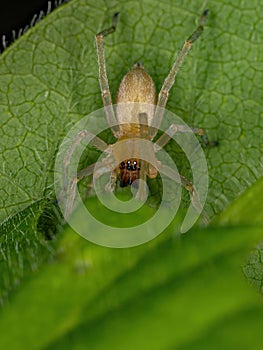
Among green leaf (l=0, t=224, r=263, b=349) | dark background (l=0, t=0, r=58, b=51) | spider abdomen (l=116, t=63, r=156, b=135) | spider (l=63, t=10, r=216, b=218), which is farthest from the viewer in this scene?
dark background (l=0, t=0, r=58, b=51)

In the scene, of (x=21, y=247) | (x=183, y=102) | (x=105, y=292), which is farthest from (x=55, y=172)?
(x=105, y=292)

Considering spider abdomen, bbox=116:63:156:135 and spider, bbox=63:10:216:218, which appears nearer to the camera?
spider, bbox=63:10:216:218

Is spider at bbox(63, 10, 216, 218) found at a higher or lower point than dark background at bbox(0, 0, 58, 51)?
lower

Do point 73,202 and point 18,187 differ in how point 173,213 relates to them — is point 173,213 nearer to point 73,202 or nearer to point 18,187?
point 73,202

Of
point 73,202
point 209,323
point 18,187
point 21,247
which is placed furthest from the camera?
point 18,187

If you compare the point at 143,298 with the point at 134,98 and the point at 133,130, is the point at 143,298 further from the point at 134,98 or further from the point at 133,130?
the point at 133,130

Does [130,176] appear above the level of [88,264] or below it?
above

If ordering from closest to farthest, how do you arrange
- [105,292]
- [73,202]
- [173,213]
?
1. [105,292]
2. [173,213]
3. [73,202]

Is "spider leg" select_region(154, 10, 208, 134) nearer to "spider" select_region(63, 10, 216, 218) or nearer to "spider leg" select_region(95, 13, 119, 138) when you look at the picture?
"spider" select_region(63, 10, 216, 218)

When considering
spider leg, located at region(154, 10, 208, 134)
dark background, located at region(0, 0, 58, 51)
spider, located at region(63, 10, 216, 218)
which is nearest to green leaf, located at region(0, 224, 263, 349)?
spider, located at region(63, 10, 216, 218)
